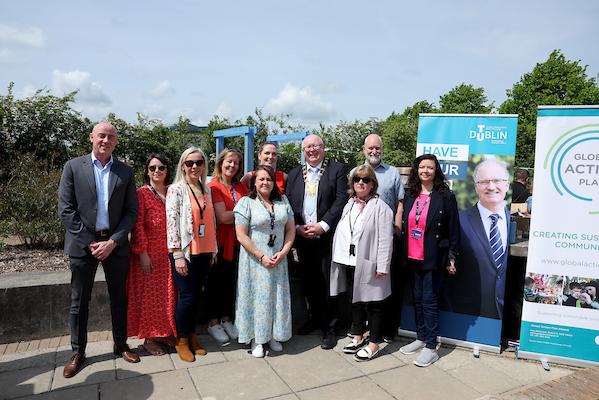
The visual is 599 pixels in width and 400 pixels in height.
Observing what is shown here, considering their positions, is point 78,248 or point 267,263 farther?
point 267,263

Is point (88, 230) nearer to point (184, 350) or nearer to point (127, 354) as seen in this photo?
point (127, 354)

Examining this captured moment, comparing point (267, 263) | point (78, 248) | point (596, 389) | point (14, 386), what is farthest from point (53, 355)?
point (596, 389)

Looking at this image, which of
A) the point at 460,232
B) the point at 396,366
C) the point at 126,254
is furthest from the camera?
the point at 460,232

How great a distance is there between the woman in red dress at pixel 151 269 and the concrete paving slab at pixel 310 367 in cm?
104

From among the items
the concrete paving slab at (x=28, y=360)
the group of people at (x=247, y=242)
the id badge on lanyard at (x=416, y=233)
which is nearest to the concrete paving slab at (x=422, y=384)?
the group of people at (x=247, y=242)

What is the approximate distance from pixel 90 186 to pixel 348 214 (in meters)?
2.23

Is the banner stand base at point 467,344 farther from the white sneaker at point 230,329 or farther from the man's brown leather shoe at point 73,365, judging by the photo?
the man's brown leather shoe at point 73,365

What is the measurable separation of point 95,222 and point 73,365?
3.85ft

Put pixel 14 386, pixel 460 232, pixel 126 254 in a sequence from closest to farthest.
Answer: pixel 14 386 → pixel 126 254 → pixel 460 232

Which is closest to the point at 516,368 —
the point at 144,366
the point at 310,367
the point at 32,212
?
the point at 310,367

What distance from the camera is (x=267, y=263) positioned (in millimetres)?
3727

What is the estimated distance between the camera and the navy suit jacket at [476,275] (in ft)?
13.4

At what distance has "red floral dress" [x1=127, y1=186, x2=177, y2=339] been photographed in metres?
3.66

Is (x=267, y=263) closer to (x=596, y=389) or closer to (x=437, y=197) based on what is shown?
(x=437, y=197)
